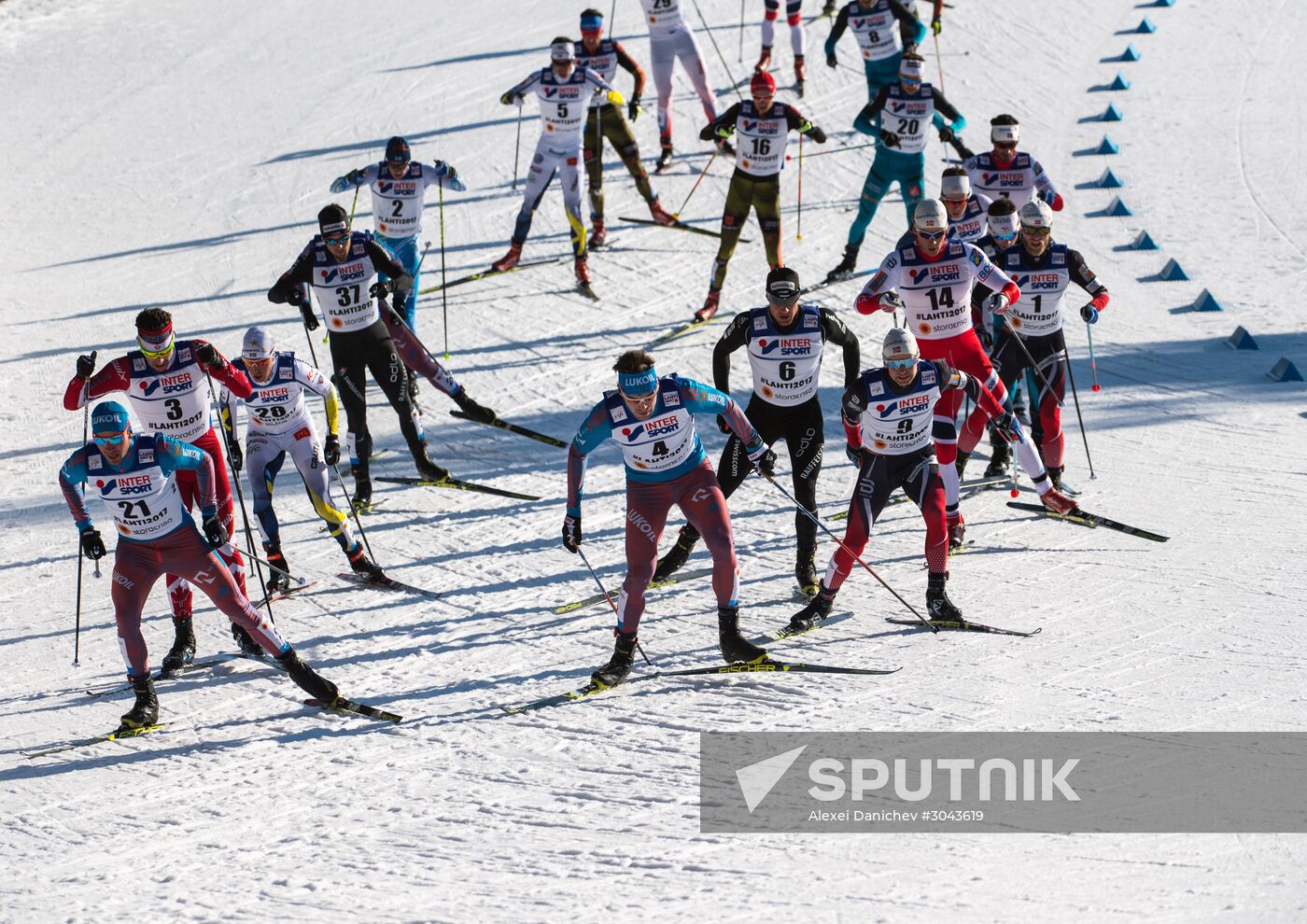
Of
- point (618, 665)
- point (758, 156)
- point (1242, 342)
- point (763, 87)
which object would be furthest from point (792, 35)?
point (618, 665)

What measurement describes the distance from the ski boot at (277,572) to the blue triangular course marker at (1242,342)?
9344 millimetres

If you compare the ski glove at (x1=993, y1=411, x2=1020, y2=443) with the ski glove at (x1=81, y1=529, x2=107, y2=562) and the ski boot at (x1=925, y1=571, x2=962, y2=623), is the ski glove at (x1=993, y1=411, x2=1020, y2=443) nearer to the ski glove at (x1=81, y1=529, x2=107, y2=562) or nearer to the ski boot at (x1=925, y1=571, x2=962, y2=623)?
the ski boot at (x1=925, y1=571, x2=962, y2=623)

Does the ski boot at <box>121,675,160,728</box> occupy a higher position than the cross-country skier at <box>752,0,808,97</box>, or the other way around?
the cross-country skier at <box>752,0,808,97</box>

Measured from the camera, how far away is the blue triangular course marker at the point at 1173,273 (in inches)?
643

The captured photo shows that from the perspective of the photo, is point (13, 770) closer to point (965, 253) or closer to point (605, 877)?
point (605, 877)

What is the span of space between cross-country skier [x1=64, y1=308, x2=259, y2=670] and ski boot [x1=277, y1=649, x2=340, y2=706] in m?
1.05

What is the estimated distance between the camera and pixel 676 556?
1076 centimetres

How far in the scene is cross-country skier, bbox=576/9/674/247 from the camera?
1594 centimetres

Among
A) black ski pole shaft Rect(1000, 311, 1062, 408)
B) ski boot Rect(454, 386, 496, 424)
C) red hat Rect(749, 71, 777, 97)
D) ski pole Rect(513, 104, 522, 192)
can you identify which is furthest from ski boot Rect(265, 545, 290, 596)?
ski pole Rect(513, 104, 522, 192)

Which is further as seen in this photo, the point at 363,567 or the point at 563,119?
the point at 563,119

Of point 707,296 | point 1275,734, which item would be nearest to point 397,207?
point 707,296

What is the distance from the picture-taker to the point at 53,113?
20.7 meters

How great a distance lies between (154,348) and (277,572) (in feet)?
5.99

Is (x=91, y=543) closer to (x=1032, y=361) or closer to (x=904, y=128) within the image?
(x=1032, y=361)
